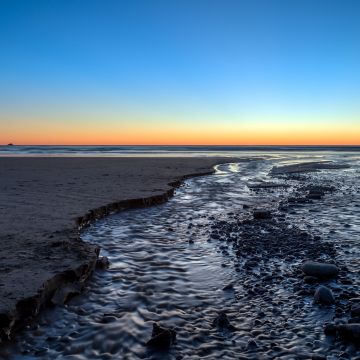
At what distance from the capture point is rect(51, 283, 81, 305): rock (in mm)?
5336

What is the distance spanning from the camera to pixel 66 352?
13.6 feet

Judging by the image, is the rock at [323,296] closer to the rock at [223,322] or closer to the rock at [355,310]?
the rock at [355,310]

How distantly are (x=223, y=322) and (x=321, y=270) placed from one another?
2592mm

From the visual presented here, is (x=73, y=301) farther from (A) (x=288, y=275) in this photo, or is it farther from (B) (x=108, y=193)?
(B) (x=108, y=193)

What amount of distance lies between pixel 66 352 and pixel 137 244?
4.40 m

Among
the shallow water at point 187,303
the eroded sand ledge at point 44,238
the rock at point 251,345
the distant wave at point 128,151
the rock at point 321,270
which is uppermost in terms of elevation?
the distant wave at point 128,151

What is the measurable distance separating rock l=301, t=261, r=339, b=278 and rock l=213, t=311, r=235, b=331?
7.87 ft

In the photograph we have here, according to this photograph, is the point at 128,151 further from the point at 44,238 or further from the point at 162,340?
the point at 162,340

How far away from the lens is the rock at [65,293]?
17.5 ft

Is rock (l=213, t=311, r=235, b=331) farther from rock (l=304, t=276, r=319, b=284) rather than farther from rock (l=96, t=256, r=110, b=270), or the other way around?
rock (l=96, t=256, r=110, b=270)

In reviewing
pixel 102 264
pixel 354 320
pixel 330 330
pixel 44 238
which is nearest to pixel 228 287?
pixel 330 330

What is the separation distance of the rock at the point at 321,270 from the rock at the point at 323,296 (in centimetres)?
85

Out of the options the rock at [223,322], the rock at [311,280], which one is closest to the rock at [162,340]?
the rock at [223,322]

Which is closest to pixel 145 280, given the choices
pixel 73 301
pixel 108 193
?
A: pixel 73 301
